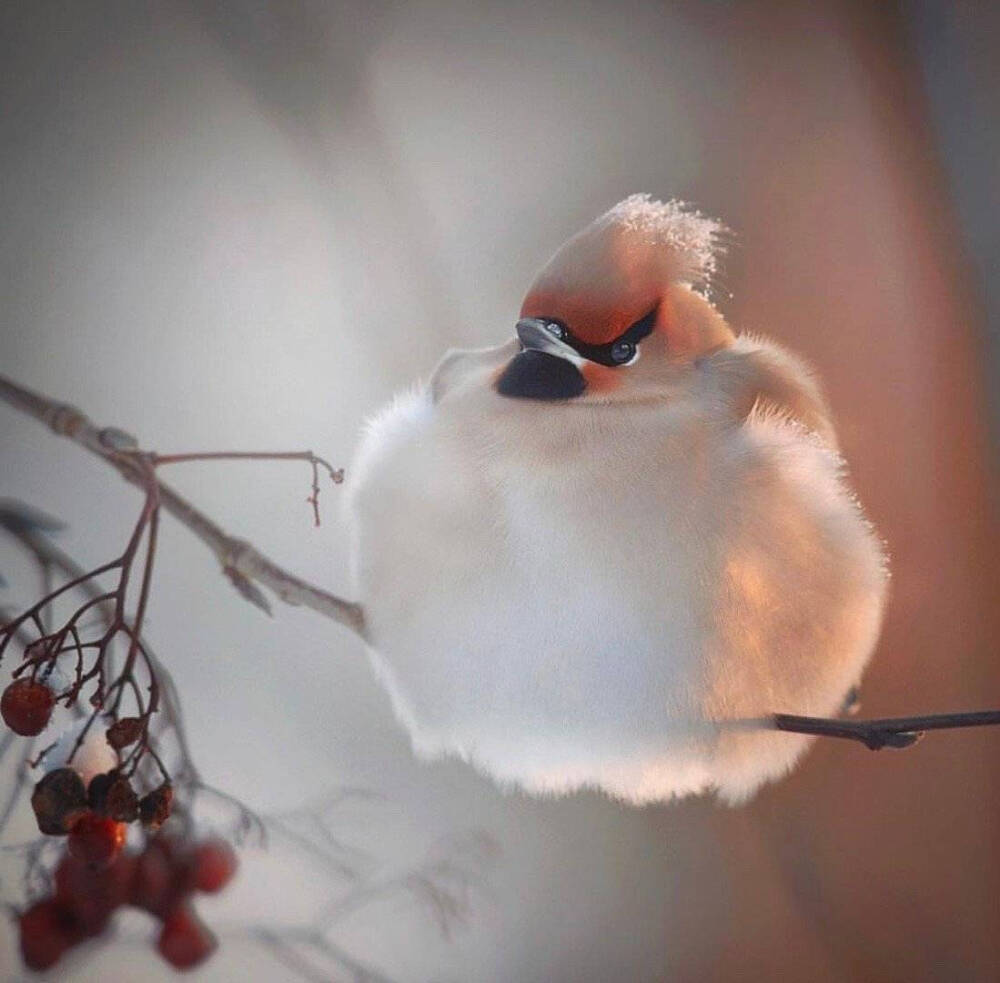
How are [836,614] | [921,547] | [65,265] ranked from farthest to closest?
[921,547]
[836,614]
[65,265]

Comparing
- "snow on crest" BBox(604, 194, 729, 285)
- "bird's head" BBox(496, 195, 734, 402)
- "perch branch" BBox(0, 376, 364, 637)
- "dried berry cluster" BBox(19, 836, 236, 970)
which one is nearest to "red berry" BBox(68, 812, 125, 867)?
"dried berry cluster" BBox(19, 836, 236, 970)

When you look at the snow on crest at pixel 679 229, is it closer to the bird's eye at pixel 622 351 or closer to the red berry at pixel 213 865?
the bird's eye at pixel 622 351

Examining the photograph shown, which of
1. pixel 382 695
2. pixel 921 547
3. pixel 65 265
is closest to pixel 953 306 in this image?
pixel 921 547

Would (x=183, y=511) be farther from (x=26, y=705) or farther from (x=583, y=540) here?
(x=583, y=540)

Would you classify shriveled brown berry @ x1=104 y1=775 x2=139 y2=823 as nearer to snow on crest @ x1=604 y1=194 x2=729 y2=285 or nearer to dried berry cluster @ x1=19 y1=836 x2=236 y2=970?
dried berry cluster @ x1=19 y1=836 x2=236 y2=970

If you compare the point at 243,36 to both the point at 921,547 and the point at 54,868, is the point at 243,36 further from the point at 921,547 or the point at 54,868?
the point at 921,547

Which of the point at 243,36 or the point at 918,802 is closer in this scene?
the point at 243,36
